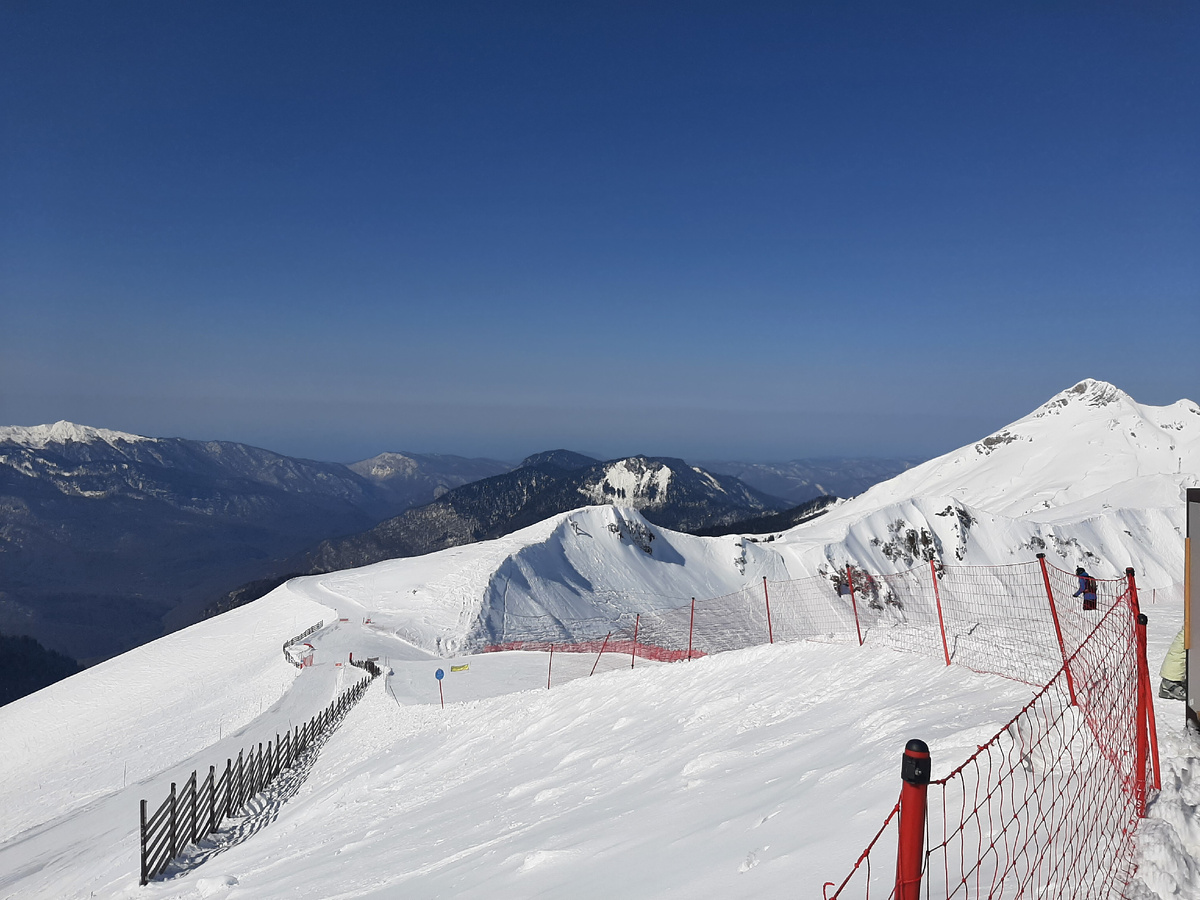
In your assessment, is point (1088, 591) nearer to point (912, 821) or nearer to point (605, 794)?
point (605, 794)

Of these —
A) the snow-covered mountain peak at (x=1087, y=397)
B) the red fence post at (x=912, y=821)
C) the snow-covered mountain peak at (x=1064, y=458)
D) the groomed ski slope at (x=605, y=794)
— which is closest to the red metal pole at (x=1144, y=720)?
the groomed ski slope at (x=605, y=794)

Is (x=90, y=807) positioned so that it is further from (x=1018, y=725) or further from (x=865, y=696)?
(x=1018, y=725)

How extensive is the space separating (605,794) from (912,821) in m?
6.62

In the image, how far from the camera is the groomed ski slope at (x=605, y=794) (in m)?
5.78

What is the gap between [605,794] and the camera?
28.1 feet

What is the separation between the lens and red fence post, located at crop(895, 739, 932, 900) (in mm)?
2729

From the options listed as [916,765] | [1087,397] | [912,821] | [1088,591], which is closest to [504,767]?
[1088,591]

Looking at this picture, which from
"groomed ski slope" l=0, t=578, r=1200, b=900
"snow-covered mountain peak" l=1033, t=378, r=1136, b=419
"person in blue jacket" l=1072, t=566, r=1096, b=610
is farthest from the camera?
"snow-covered mountain peak" l=1033, t=378, r=1136, b=419

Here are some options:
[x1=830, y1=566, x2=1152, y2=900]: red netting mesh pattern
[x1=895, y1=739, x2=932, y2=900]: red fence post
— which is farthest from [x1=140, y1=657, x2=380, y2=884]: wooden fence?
[x1=895, y1=739, x2=932, y2=900]: red fence post

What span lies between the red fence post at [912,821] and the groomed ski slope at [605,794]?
2307 millimetres

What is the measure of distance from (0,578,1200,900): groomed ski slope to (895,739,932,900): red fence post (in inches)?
90.8

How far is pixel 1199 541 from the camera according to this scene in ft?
22.5

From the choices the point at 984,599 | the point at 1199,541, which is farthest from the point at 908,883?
the point at 984,599

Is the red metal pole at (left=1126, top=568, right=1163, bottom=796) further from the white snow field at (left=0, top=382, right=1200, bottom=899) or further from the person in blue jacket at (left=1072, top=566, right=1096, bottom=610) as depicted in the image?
the person in blue jacket at (left=1072, top=566, right=1096, bottom=610)
